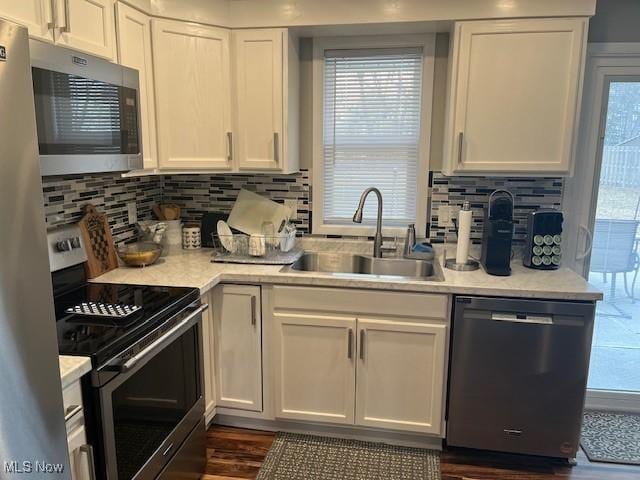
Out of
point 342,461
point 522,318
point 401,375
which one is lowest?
point 342,461

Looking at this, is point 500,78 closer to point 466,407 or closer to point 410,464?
point 466,407

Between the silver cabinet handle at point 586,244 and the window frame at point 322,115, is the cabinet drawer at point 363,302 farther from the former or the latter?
the silver cabinet handle at point 586,244

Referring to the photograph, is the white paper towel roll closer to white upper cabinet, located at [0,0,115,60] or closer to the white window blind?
the white window blind

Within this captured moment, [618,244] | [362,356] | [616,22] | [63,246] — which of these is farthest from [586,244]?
[63,246]

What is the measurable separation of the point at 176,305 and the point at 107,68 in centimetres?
91

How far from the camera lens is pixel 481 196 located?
2.68 meters

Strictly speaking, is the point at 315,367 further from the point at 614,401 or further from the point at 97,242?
the point at 614,401

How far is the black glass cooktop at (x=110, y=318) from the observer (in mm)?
→ 1426

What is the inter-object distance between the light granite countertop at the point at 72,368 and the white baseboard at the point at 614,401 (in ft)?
8.74

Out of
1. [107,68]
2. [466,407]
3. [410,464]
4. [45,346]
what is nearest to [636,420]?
[466,407]

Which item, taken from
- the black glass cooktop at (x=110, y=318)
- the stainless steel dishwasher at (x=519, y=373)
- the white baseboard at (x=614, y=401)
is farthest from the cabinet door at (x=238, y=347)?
the white baseboard at (x=614, y=401)

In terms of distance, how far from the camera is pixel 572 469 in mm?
2232

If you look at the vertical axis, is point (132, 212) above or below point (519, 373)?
above

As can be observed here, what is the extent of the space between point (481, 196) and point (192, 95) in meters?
1.66
